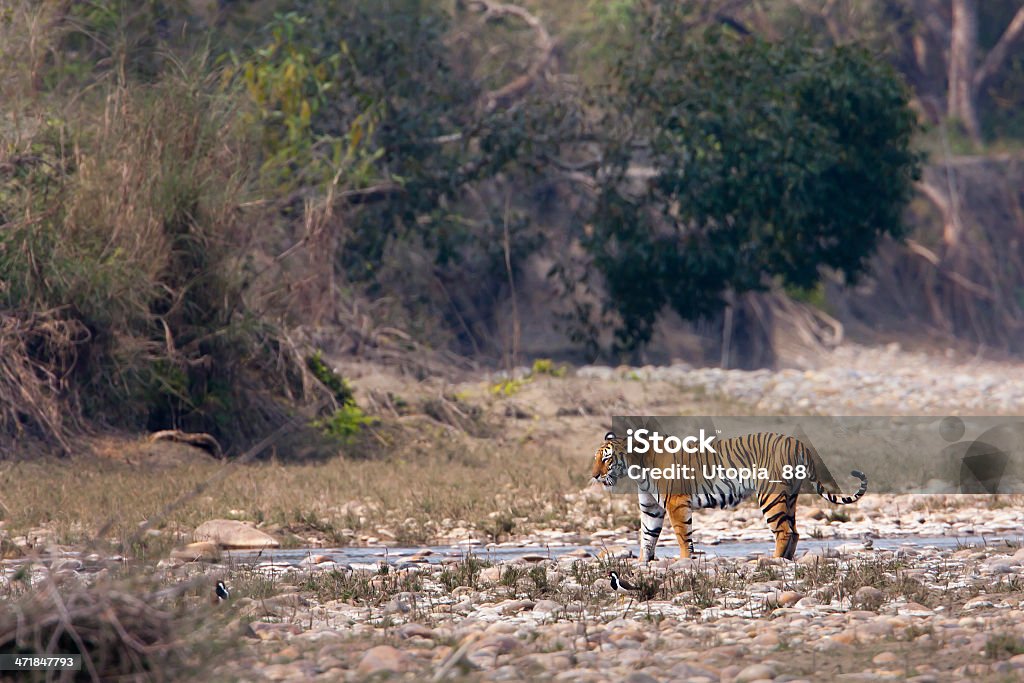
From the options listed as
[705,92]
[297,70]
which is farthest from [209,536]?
Answer: [705,92]

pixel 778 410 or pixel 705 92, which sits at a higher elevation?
pixel 705 92

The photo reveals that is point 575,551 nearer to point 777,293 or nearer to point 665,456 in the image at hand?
point 665,456

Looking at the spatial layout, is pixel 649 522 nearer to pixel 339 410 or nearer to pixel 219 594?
pixel 219 594

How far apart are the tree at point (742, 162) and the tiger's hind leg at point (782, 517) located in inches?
505

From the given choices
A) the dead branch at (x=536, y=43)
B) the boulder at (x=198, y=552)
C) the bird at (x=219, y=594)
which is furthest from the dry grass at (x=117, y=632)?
the dead branch at (x=536, y=43)

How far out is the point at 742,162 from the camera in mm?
21125

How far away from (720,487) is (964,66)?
3079 cm

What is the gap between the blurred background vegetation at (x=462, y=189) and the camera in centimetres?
1362

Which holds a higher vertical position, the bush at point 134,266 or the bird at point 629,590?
the bush at point 134,266

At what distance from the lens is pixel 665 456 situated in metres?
8.62

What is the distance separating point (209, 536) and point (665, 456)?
10.6 feet

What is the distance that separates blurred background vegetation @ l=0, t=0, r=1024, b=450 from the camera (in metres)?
13.6

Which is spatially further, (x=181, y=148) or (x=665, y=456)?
(x=181, y=148)

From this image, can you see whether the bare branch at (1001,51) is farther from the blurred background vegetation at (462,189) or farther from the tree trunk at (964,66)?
the tree trunk at (964,66)
